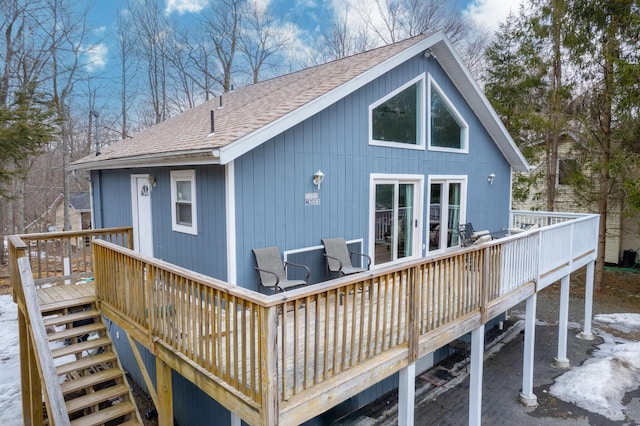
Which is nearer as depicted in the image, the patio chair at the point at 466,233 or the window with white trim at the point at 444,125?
the window with white trim at the point at 444,125

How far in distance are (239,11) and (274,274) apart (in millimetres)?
18611

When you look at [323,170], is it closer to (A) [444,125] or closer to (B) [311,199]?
(B) [311,199]

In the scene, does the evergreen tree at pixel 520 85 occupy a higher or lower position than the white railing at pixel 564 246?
higher

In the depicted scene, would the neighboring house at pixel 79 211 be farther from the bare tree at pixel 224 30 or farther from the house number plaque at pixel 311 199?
the house number plaque at pixel 311 199

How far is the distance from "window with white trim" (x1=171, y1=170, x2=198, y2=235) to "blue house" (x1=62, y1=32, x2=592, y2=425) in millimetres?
27

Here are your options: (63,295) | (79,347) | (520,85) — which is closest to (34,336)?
(79,347)

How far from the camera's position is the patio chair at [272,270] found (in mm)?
5062

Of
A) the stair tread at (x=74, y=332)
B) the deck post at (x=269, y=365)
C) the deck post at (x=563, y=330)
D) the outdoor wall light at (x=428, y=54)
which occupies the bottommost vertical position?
the deck post at (x=563, y=330)

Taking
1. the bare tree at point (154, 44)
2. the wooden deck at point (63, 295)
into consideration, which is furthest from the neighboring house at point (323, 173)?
the bare tree at point (154, 44)

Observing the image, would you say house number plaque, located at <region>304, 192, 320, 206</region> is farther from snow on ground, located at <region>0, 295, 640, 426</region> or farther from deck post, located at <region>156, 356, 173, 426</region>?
snow on ground, located at <region>0, 295, 640, 426</region>

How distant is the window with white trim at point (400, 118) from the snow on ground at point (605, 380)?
508 centimetres

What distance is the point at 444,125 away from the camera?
320 inches

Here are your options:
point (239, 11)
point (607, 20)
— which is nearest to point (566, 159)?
point (607, 20)

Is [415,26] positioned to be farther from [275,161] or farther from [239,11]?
[275,161]
